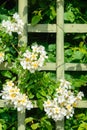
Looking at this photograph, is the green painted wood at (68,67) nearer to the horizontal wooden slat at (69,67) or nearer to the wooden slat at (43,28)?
the horizontal wooden slat at (69,67)

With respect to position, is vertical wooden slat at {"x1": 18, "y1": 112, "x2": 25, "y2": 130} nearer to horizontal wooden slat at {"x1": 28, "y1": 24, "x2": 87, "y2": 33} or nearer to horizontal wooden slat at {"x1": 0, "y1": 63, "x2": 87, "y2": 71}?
horizontal wooden slat at {"x1": 0, "y1": 63, "x2": 87, "y2": 71}

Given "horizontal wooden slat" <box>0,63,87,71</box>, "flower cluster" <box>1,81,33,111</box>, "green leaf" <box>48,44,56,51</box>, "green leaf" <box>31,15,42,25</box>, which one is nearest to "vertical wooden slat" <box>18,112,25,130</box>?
"flower cluster" <box>1,81,33,111</box>

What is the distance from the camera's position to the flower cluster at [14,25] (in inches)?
99.2

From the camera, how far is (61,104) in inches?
99.5

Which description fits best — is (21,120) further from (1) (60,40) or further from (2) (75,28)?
(2) (75,28)

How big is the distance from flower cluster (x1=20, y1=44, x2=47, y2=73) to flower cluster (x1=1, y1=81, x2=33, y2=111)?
15 cm

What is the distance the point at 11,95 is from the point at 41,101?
210 mm

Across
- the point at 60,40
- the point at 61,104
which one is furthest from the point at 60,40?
the point at 61,104

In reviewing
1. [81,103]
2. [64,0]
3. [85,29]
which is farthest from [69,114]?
[64,0]

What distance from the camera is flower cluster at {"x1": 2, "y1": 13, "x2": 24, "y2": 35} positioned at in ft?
8.27

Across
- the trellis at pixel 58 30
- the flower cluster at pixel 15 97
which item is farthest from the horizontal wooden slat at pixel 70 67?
the flower cluster at pixel 15 97

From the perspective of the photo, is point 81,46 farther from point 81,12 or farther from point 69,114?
point 69,114

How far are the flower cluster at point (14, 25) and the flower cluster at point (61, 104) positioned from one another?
0.39 metres

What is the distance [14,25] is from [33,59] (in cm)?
23
